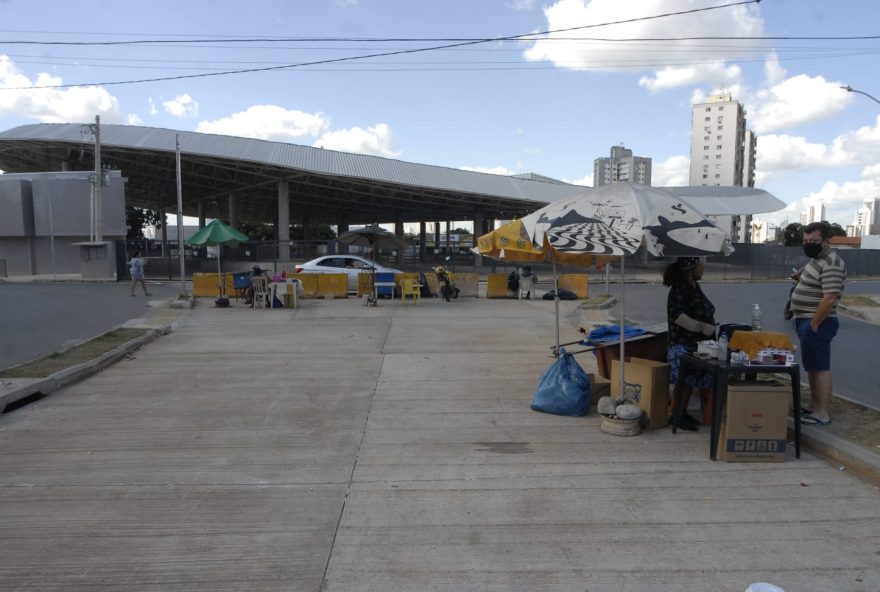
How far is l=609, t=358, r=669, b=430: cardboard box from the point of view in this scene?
5.91 meters

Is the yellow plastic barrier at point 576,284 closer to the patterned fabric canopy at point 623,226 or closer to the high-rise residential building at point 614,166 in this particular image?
the patterned fabric canopy at point 623,226

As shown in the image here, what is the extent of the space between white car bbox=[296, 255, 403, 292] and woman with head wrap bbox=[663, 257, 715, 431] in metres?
16.2

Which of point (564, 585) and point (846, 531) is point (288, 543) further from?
point (846, 531)

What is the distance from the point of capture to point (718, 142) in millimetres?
134625

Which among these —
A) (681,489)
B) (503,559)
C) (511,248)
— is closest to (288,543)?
(503,559)

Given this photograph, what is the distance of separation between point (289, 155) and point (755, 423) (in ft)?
112

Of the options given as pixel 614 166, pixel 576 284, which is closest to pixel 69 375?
pixel 576 284

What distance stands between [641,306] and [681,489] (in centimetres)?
1561

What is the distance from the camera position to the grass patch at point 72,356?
809 centimetres

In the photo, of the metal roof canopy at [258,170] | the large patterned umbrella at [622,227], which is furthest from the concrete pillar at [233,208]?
the large patterned umbrella at [622,227]

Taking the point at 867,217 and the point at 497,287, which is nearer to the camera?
the point at 497,287

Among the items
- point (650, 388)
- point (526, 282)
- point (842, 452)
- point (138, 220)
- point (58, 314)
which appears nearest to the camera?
point (842, 452)

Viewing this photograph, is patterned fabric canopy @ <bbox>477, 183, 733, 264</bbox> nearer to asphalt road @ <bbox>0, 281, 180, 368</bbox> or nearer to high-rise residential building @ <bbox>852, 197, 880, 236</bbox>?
asphalt road @ <bbox>0, 281, 180, 368</bbox>

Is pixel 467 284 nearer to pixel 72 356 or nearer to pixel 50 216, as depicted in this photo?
pixel 72 356
